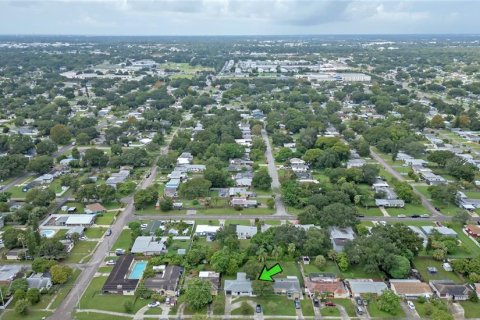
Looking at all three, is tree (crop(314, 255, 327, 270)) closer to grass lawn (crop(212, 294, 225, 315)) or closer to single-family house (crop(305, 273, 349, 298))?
single-family house (crop(305, 273, 349, 298))

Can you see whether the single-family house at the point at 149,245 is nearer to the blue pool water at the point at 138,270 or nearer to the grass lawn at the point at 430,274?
the blue pool water at the point at 138,270

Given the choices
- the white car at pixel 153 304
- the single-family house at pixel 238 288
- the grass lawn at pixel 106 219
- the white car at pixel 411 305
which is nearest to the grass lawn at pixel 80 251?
the grass lawn at pixel 106 219

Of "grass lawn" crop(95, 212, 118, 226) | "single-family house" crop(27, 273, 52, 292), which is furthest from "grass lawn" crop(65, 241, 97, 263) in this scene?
"single-family house" crop(27, 273, 52, 292)

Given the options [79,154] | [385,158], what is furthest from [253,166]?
[79,154]

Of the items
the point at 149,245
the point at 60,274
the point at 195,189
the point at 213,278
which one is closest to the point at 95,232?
the point at 149,245

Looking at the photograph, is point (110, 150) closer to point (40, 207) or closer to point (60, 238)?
point (40, 207)
